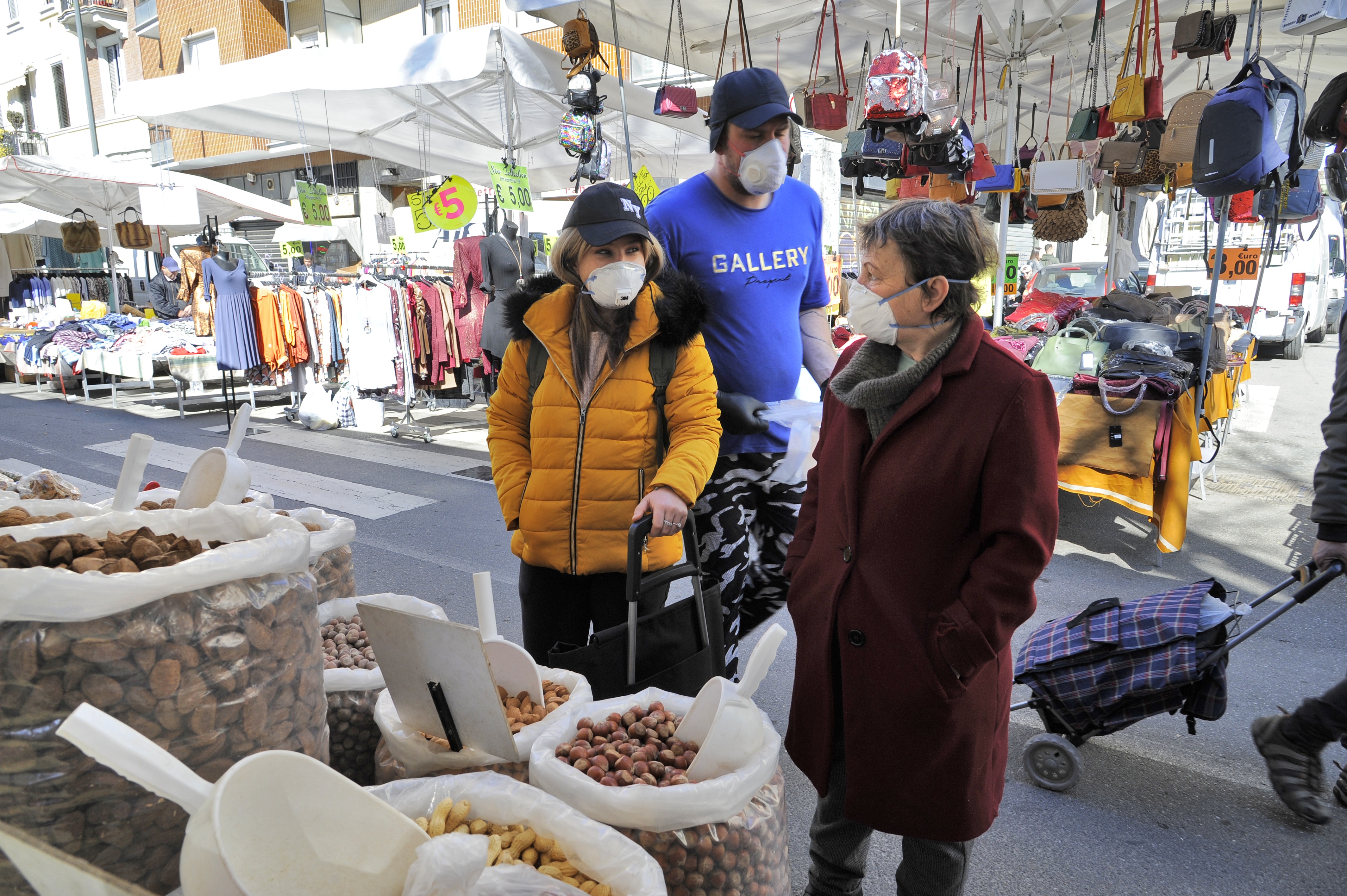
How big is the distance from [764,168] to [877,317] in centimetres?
89

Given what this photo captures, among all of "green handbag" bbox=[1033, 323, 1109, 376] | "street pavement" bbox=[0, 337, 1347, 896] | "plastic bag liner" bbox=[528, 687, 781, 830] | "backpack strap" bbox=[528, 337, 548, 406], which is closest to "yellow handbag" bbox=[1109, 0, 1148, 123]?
"green handbag" bbox=[1033, 323, 1109, 376]

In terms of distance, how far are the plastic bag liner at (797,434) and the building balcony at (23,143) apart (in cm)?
2430

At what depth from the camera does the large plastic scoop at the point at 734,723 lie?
1.46 metres

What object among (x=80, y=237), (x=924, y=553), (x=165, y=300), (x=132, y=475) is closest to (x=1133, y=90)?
(x=924, y=553)

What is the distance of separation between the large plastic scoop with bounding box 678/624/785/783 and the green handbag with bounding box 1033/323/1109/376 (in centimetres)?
470

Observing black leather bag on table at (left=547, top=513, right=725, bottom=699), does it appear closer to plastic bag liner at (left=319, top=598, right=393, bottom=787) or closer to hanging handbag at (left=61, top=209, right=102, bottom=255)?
plastic bag liner at (left=319, top=598, right=393, bottom=787)

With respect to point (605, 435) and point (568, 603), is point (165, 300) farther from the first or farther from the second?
point (605, 435)

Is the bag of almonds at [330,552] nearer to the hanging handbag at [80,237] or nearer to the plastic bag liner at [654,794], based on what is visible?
the plastic bag liner at [654,794]

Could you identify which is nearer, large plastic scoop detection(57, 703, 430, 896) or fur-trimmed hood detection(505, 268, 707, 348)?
large plastic scoop detection(57, 703, 430, 896)

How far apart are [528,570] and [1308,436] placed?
8.96 meters

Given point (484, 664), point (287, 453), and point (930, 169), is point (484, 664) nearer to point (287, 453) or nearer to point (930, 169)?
point (930, 169)

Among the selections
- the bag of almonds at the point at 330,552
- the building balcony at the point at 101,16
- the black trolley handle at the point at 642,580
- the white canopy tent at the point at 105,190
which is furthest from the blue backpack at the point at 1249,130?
the building balcony at the point at 101,16

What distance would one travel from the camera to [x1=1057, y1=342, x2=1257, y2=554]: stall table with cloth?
4.83m

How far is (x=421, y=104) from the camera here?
7906mm
